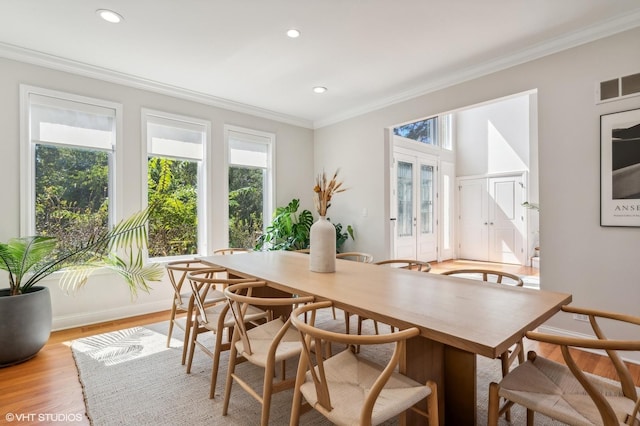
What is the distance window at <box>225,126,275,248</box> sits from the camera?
4656 mm

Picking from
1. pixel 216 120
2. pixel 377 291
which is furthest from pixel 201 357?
pixel 216 120

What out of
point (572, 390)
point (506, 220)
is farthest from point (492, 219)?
point (572, 390)

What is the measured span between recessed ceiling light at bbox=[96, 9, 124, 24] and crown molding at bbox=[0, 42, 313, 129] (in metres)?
1.10

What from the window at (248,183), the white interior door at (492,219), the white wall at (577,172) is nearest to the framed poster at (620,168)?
the white wall at (577,172)

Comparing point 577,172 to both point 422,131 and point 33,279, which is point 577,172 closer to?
point 422,131

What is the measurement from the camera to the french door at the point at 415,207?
6.31 metres

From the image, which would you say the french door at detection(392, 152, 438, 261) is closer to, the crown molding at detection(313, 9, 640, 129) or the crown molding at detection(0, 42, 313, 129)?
the crown molding at detection(313, 9, 640, 129)

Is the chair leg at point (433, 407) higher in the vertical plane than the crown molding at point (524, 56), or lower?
lower

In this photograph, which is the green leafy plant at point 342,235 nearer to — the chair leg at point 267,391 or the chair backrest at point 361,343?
the chair leg at point 267,391

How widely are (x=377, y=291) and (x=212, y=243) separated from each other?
3.18 meters

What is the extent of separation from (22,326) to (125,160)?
1.88m

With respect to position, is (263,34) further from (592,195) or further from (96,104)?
(592,195)

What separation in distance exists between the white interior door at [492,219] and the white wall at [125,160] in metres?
4.41

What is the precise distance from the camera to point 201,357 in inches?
104
